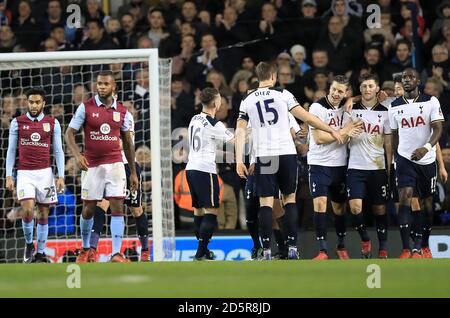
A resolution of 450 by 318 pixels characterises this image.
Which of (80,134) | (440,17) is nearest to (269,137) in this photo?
(80,134)

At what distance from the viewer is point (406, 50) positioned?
55.8ft

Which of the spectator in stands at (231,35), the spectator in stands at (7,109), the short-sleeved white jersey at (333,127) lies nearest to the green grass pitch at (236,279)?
the short-sleeved white jersey at (333,127)

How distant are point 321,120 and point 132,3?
22.1 feet

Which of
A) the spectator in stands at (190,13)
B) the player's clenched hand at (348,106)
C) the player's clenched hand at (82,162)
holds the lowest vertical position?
the player's clenched hand at (82,162)

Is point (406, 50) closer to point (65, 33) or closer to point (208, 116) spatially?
point (208, 116)

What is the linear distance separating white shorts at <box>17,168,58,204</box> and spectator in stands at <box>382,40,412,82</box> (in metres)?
5.25

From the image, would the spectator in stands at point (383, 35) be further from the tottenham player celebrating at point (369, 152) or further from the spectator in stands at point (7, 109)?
the spectator in stands at point (7, 109)

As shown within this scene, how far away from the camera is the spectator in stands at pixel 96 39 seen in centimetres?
1844

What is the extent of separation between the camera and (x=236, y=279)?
11227 mm

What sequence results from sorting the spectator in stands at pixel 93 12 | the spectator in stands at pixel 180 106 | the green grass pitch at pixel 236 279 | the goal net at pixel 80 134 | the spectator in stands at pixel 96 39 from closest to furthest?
1. the green grass pitch at pixel 236 279
2. the goal net at pixel 80 134
3. the spectator in stands at pixel 180 106
4. the spectator in stands at pixel 96 39
5. the spectator in stands at pixel 93 12

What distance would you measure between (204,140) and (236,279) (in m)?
2.97

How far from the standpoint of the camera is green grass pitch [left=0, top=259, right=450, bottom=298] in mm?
11000

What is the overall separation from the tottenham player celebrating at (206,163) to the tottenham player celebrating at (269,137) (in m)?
0.70

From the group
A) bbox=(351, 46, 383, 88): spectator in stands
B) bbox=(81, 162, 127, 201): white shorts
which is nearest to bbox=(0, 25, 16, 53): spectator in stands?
bbox=(351, 46, 383, 88): spectator in stands
